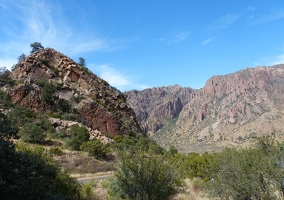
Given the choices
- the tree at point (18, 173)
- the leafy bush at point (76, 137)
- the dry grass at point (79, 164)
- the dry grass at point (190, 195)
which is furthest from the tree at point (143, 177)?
the leafy bush at point (76, 137)

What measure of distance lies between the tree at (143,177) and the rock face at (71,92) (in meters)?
43.1

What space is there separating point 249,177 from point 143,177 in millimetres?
5169

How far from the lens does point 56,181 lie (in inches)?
476

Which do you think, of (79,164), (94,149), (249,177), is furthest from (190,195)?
(94,149)

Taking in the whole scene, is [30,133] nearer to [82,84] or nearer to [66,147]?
[66,147]

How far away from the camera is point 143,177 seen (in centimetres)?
1095

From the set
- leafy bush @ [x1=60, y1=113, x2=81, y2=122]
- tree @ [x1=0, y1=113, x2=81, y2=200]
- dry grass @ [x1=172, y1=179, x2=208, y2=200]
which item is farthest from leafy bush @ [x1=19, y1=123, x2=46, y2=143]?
tree @ [x1=0, y1=113, x2=81, y2=200]

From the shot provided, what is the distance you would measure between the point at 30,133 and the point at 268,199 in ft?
100

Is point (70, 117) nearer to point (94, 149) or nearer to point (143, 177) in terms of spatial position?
point (94, 149)

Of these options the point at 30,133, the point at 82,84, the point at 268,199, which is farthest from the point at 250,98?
the point at 268,199

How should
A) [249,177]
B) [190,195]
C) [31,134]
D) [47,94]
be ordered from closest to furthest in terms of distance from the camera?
[249,177] → [190,195] → [31,134] → [47,94]

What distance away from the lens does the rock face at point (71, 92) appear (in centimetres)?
5291

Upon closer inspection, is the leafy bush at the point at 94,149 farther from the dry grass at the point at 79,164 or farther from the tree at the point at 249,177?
the tree at the point at 249,177

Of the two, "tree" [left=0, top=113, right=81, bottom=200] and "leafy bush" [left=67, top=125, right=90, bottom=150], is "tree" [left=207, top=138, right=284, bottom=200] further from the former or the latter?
"leafy bush" [left=67, top=125, right=90, bottom=150]
